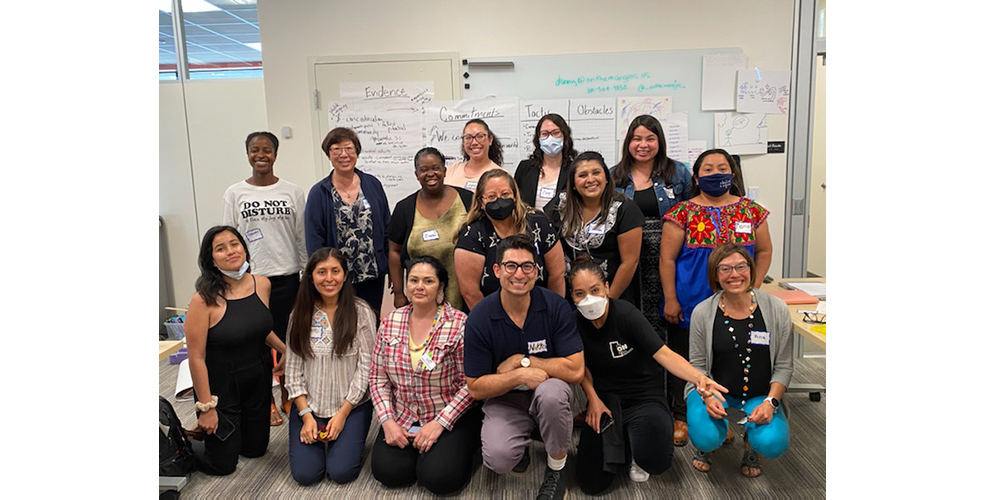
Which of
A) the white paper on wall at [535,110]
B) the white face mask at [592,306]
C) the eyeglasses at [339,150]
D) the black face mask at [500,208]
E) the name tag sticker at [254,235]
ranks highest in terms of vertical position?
the white paper on wall at [535,110]

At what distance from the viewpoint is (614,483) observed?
223cm

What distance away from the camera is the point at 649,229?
262 cm

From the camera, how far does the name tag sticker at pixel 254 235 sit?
280cm

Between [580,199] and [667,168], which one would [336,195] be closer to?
[580,199]

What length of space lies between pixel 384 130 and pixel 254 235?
56.0 inches

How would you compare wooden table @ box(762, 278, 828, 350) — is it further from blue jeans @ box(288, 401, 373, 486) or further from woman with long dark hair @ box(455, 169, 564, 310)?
blue jeans @ box(288, 401, 373, 486)

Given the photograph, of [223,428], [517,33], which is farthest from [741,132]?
[223,428]

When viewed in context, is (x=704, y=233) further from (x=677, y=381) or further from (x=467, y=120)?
(x=467, y=120)

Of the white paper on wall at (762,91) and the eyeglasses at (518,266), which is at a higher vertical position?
the white paper on wall at (762,91)

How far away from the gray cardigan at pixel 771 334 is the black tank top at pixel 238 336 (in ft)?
6.14

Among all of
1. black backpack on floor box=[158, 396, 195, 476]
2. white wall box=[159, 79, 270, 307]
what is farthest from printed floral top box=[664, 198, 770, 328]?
white wall box=[159, 79, 270, 307]

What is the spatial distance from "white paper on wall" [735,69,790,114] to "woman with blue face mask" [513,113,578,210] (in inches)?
62.8

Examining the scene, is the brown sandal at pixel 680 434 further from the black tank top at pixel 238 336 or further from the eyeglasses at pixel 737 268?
the black tank top at pixel 238 336

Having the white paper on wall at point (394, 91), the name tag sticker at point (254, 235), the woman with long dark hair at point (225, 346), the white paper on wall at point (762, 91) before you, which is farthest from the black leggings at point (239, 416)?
the white paper on wall at point (762, 91)
